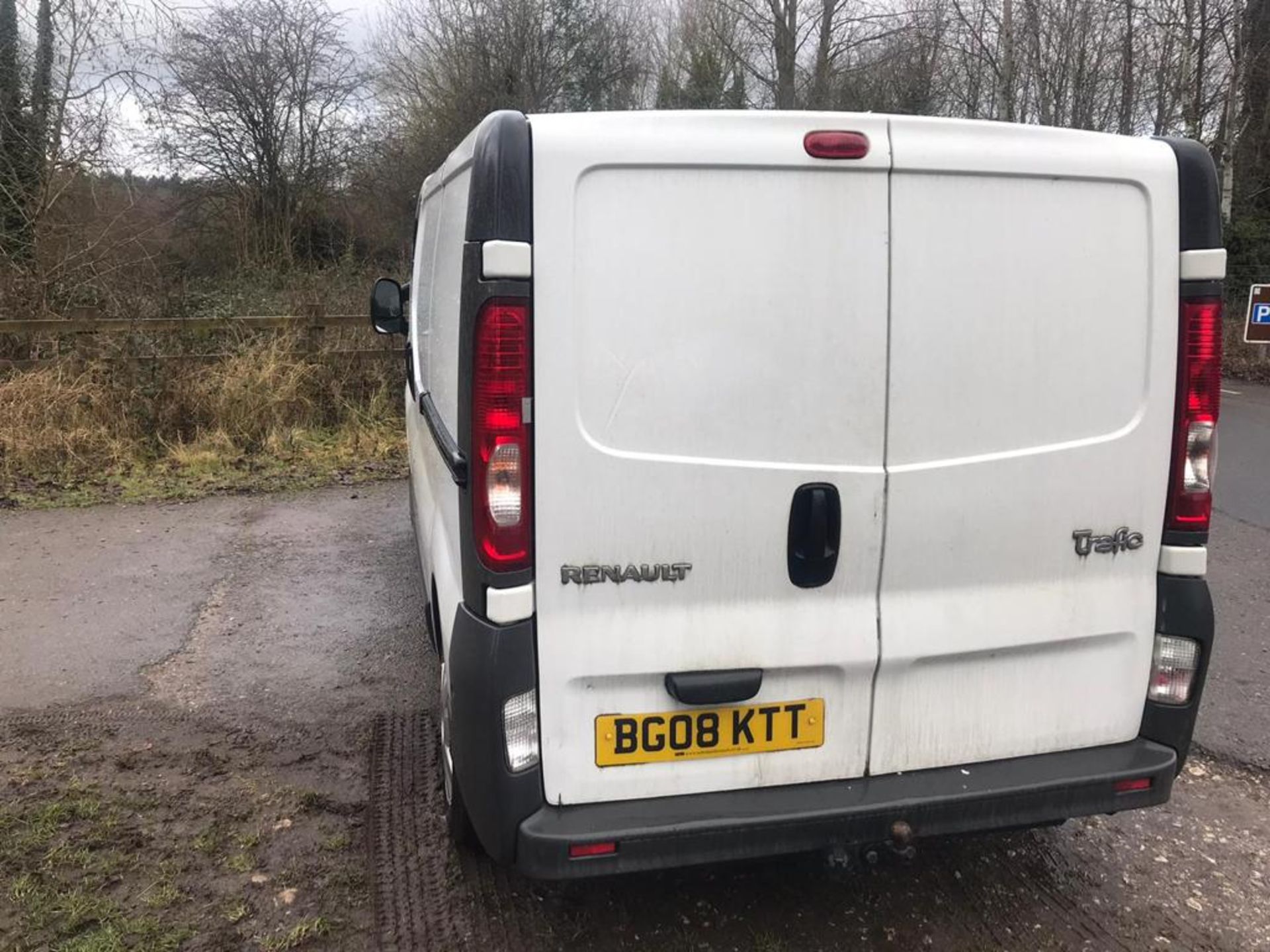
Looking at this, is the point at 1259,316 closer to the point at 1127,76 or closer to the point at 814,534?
the point at 1127,76

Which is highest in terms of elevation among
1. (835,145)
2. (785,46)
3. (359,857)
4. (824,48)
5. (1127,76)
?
(785,46)

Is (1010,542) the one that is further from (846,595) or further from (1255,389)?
(1255,389)

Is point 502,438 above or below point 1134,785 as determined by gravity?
above

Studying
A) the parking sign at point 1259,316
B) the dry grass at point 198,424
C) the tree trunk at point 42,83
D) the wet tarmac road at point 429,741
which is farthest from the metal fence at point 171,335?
the parking sign at point 1259,316

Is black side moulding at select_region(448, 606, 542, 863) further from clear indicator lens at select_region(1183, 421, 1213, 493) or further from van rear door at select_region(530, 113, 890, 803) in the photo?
clear indicator lens at select_region(1183, 421, 1213, 493)

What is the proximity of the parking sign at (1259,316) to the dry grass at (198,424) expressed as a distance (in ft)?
41.9

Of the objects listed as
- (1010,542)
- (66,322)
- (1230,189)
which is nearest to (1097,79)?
(1230,189)

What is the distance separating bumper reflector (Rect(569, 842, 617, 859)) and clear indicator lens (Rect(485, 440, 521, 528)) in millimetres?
771

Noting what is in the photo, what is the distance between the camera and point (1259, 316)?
603 inches

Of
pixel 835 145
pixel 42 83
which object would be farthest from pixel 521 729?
pixel 42 83

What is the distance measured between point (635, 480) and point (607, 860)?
0.90 meters

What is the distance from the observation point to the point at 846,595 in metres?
2.56

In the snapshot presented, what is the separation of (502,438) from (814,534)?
0.79 m

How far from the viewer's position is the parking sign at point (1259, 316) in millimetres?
15234
